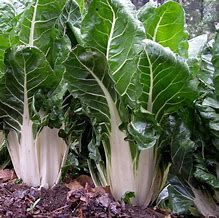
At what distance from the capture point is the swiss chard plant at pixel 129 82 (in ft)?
3.83

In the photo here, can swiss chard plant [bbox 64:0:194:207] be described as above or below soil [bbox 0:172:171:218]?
above

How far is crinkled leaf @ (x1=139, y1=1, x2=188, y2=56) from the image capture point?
1260mm

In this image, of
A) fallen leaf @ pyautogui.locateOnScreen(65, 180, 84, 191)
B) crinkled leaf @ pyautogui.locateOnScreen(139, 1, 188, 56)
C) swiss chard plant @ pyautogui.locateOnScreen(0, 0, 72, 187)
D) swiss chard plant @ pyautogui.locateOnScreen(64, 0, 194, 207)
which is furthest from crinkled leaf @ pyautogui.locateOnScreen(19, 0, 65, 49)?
fallen leaf @ pyautogui.locateOnScreen(65, 180, 84, 191)

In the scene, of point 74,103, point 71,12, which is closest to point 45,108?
point 74,103

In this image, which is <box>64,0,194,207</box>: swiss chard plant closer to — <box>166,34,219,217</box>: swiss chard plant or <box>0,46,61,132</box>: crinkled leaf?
<box>166,34,219,217</box>: swiss chard plant

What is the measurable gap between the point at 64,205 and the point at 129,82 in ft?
1.32

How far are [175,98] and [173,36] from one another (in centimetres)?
20

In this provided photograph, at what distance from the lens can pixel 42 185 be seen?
57.2 inches

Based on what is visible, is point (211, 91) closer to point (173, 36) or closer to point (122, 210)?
point (173, 36)

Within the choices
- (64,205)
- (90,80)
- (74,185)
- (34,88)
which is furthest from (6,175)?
(90,80)

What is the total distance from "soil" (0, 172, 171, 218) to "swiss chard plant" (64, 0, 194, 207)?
91mm

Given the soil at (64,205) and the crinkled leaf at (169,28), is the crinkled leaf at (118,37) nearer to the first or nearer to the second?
the crinkled leaf at (169,28)

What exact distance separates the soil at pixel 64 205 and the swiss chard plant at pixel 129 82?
0.30 ft

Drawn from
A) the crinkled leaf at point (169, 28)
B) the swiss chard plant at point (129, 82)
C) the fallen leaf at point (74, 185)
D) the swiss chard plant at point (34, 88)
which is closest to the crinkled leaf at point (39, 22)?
the swiss chard plant at point (34, 88)
